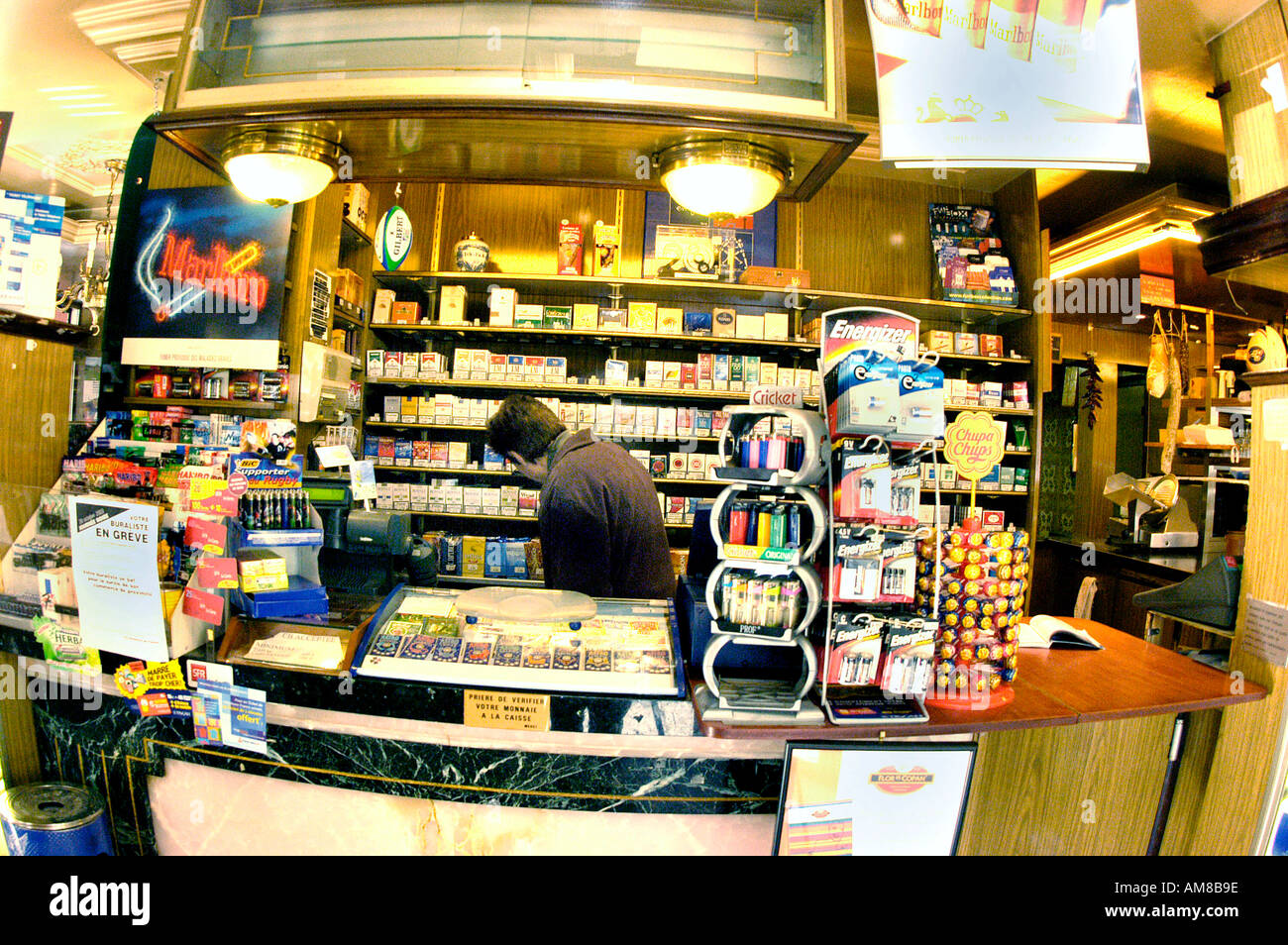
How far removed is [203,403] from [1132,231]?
7.11 meters

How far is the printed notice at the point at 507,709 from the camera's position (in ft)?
5.31

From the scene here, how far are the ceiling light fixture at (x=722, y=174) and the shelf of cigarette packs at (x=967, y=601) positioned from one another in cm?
126

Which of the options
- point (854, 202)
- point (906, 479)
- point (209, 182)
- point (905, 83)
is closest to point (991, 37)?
point (905, 83)

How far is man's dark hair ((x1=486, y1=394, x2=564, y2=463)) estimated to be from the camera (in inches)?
113

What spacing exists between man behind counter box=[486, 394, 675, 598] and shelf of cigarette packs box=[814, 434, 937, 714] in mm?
1124

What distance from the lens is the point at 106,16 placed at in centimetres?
308

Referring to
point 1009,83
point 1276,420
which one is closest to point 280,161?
point 1009,83

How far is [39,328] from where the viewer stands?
239 centimetres

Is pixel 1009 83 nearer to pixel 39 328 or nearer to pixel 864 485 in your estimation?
pixel 864 485

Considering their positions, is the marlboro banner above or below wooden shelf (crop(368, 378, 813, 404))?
above

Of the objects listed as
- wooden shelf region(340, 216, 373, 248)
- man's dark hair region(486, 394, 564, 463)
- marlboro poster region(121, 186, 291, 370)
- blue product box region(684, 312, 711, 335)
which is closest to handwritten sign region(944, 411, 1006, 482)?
man's dark hair region(486, 394, 564, 463)

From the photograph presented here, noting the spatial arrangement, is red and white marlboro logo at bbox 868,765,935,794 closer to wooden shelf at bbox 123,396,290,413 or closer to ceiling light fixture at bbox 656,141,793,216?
ceiling light fixture at bbox 656,141,793,216

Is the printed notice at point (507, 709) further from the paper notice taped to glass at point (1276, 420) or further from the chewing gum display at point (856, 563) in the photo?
the paper notice taped to glass at point (1276, 420)
